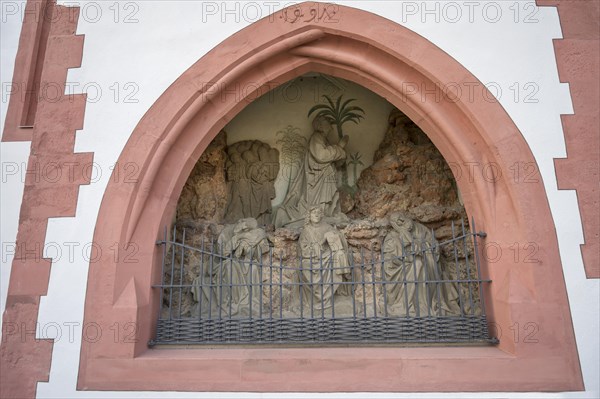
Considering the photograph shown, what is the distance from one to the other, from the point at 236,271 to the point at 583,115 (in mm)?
3566

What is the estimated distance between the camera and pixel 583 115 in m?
3.78

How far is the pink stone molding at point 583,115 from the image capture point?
3.53 metres

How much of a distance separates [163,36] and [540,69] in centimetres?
361

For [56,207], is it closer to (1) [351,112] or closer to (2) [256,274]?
(2) [256,274]

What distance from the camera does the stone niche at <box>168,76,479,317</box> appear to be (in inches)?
181

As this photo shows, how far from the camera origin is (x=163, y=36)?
4.28 m

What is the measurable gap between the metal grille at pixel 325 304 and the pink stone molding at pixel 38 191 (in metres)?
0.95

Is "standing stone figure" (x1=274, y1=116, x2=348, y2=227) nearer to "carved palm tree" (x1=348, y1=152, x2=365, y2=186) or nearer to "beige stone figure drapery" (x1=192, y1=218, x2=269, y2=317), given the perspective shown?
"carved palm tree" (x1=348, y1=152, x2=365, y2=186)

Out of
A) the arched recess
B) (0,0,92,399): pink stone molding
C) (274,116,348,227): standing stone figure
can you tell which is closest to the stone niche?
(274,116,348,227): standing stone figure

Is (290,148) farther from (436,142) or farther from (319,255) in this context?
(436,142)

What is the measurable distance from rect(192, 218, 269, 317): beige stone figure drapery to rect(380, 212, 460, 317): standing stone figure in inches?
53.1

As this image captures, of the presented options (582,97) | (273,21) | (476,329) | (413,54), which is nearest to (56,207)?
(273,21)

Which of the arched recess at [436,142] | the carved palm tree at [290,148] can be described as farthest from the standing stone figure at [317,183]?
the arched recess at [436,142]

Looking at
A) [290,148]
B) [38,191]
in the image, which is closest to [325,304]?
[290,148]
